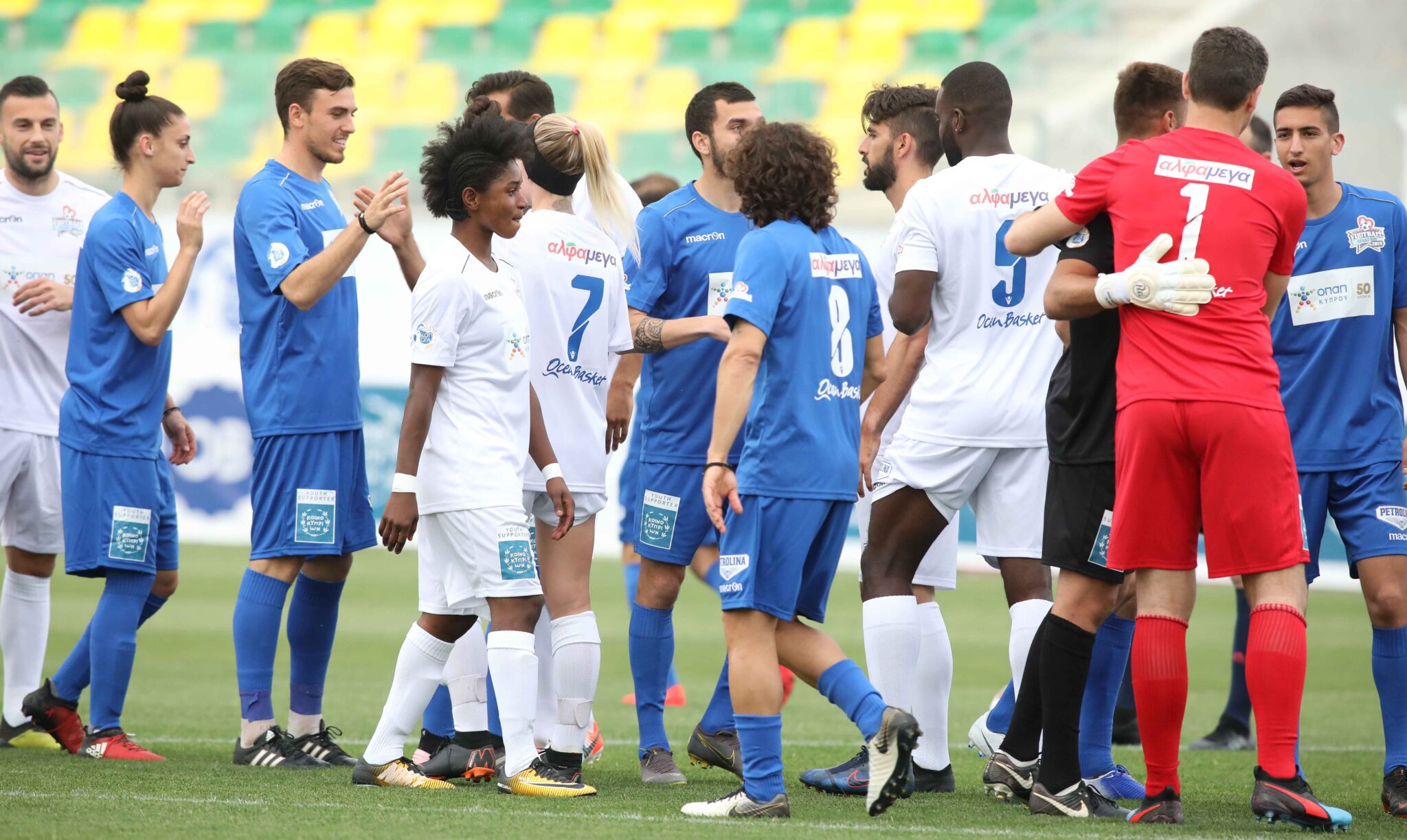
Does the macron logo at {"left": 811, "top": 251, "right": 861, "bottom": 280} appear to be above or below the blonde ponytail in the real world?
below

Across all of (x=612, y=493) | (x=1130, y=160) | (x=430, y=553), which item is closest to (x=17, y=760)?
(x=430, y=553)

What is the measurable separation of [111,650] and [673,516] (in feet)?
7.29

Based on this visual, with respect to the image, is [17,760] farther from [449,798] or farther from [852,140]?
[852,140]

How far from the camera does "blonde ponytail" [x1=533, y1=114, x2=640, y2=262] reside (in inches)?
207

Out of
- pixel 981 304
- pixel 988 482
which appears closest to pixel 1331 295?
pixel 981 304

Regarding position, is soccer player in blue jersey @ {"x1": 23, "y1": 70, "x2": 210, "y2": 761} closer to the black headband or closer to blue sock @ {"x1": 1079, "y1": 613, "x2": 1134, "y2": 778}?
the black headband

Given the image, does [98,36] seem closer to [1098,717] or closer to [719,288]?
[719,288]

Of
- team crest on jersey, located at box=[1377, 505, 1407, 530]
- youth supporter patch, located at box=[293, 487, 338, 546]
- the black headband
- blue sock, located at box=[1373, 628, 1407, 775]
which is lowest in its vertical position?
blue sock, located at box=[1373, 628, 1407, 775]

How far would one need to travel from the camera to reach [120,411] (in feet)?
18.7

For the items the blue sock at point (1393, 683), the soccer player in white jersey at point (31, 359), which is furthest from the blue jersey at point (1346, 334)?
the soccer player in white jersey at point (31, 359)

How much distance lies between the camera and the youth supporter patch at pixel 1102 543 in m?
4.43

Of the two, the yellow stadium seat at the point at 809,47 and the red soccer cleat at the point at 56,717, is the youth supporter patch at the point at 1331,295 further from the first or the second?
the yellow stadium seat at the point at 809,47

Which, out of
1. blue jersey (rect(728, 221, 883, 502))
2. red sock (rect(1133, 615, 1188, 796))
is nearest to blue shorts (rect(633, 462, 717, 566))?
blue jersey (rect(728, 221, 883, 502))

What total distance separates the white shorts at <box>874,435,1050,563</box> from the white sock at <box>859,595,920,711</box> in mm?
376
